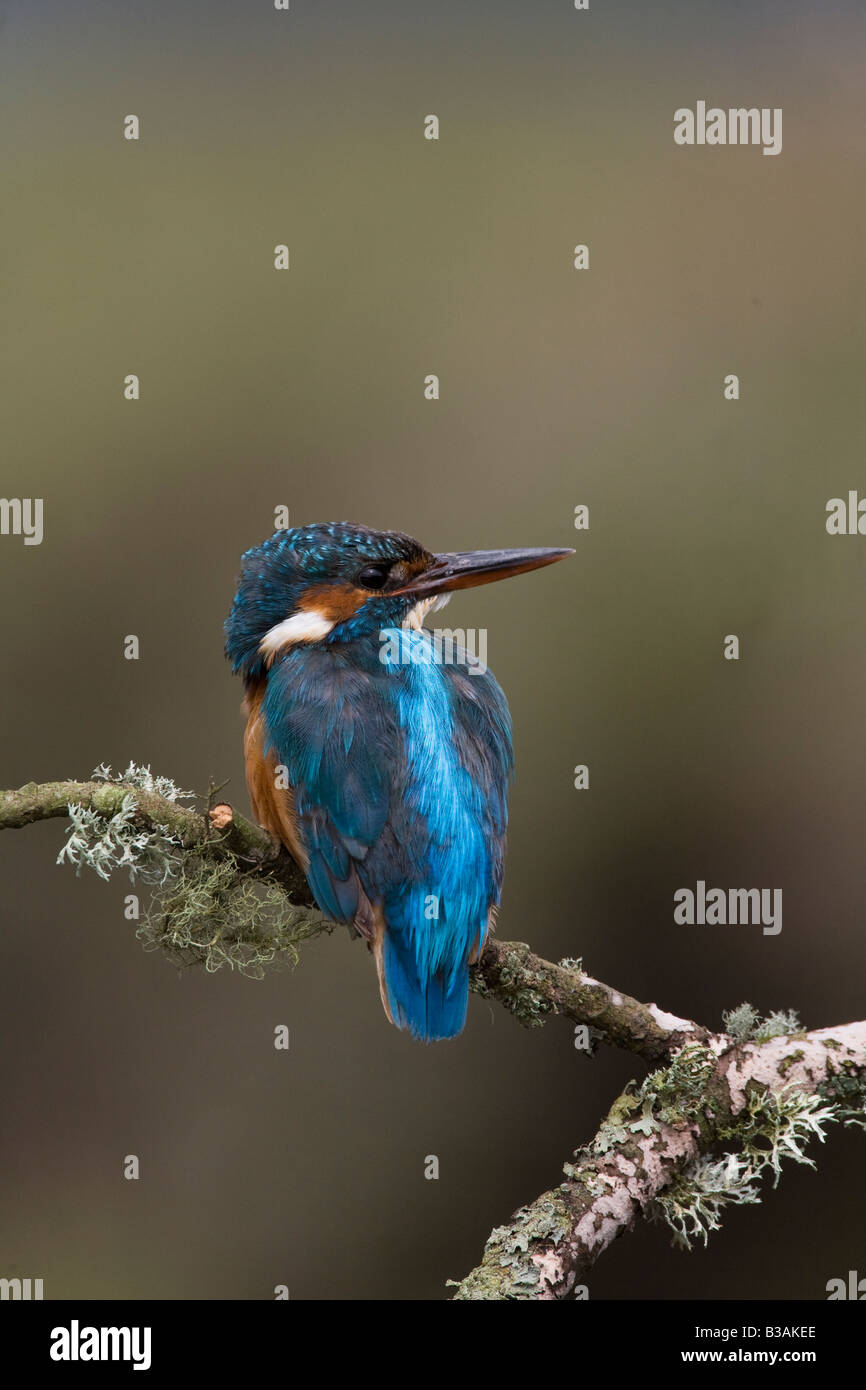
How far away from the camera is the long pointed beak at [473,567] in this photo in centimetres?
223

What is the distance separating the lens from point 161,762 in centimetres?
336

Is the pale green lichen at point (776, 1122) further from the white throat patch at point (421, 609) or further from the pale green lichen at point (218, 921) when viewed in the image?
the white throat patch at point (421, 609)

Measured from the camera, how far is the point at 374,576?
7.16 ft

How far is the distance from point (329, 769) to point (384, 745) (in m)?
0.09

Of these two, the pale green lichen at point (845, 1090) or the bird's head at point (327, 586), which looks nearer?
the pale green lichen at point (845, 1090)

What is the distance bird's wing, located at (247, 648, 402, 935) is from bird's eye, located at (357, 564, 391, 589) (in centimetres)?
13

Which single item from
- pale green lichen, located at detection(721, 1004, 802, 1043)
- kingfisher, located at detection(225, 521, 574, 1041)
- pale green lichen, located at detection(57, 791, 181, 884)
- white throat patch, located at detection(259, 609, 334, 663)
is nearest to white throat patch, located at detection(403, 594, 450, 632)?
kingfisher, located at detection(225, 521, 574, 1041)

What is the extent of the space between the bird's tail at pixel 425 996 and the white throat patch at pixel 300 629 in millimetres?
487

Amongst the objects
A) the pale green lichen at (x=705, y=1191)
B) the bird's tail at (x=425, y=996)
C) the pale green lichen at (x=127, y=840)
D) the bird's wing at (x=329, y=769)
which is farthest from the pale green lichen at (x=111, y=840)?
the pale green lichen at (x=705, y=1191)

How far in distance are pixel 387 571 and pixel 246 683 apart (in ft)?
0.97

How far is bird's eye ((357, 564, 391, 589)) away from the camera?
217 centimetres
